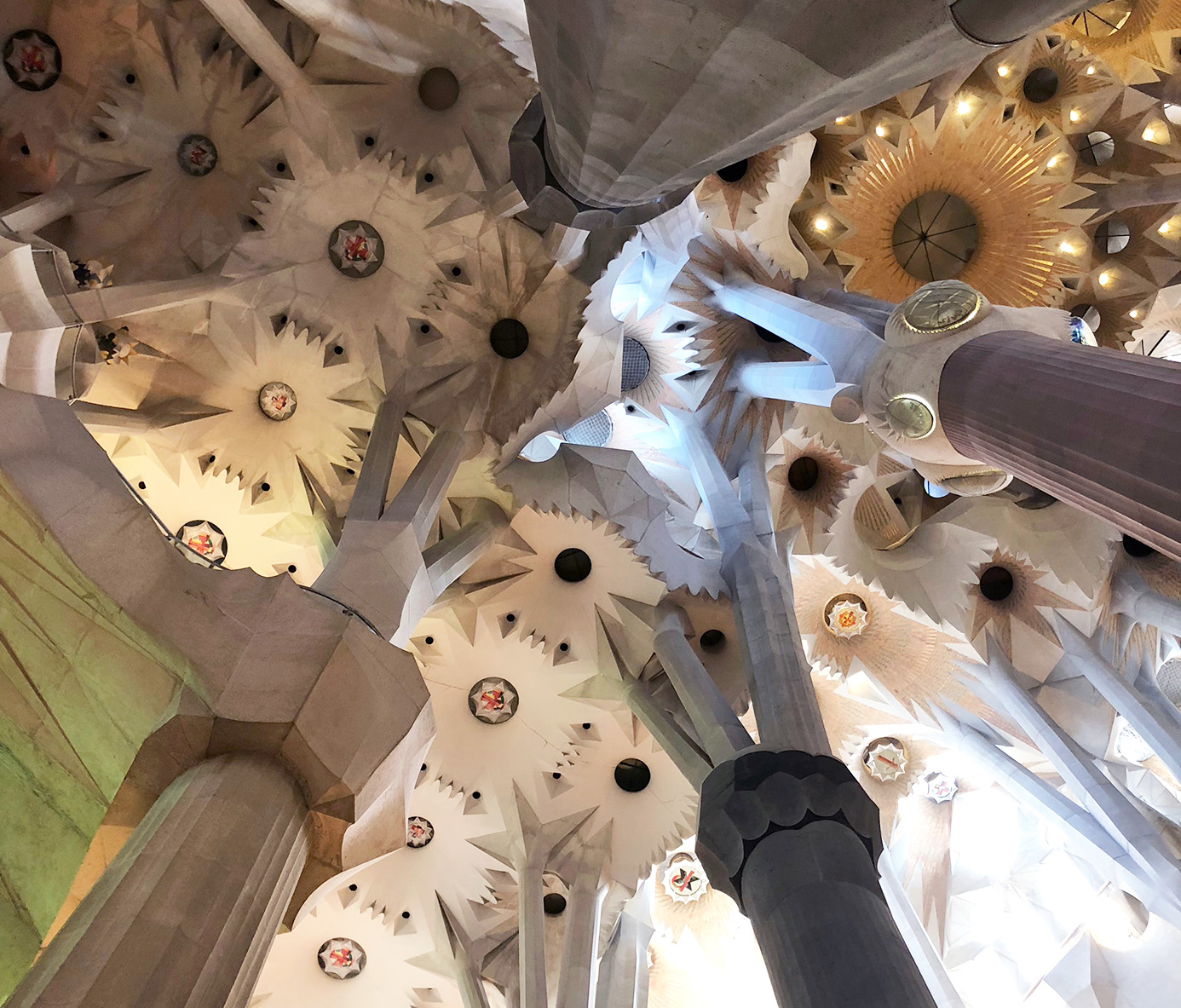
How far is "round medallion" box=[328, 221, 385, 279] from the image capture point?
8.09 metres

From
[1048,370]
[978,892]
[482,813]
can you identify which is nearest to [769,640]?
[1048,370]

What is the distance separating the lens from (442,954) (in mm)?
9383

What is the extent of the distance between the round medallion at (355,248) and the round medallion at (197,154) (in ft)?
4.38

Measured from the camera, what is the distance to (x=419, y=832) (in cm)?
902

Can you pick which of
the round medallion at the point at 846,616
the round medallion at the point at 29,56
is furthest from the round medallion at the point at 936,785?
the round medallion at the point at 29,56

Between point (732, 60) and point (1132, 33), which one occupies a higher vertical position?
point (1132, 33)

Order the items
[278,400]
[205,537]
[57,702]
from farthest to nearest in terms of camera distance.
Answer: [205,537] < [278,400] < [57,702]

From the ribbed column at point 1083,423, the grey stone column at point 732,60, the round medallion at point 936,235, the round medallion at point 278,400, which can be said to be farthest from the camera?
the round medallion at point 936,235

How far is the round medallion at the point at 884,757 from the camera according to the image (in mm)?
11602

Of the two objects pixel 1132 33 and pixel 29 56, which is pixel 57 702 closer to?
pixel 29 56

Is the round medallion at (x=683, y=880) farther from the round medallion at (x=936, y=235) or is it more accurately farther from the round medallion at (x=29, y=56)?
the round medallion at (x=29, y=56)

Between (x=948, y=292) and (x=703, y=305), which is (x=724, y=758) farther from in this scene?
(x=703, y=305)

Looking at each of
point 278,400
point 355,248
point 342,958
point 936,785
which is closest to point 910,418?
point 355,248

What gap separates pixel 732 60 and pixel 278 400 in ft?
24.1
